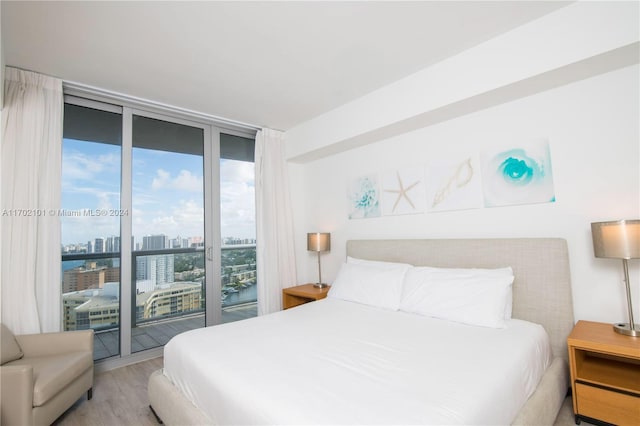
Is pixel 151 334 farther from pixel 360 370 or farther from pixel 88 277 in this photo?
pixel 360 370

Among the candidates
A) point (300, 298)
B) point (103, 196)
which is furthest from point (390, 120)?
point (103, 196)

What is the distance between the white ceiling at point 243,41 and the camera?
1.95 m

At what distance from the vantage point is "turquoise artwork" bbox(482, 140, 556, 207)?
2328mm

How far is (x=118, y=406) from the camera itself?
2260mm

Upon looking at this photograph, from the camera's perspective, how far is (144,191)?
3.25 meters

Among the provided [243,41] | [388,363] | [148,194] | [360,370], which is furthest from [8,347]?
[243,41]

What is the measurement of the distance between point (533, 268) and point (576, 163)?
825mm

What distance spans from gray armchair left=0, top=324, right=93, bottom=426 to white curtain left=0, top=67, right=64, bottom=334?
0.29 m

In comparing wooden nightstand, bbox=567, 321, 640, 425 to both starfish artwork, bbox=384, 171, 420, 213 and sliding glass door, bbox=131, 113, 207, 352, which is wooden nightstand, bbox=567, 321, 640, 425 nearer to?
starfish artwork, bbox=384, 171, 420, 213

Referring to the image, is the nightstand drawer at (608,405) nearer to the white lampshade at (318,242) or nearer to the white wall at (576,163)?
the white wall at (576,163)

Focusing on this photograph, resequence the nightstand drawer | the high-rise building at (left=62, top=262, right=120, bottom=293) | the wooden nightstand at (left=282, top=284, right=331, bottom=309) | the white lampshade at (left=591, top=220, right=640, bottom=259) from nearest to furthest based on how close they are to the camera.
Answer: the nightstand drawer, the white lampshade at (left=591, top=220, right=640, bottom=259), the high-rise building at (left=62, top=262, right=120, bottom=293), the wooden nightstand at (left=282, top=284, right=331, bottom=309)

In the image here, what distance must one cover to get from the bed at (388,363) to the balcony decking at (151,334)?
4.47ft

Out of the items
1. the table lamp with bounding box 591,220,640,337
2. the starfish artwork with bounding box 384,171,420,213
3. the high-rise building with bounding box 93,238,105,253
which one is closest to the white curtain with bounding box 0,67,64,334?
the high-rise building with bounding box 93,238,105,253

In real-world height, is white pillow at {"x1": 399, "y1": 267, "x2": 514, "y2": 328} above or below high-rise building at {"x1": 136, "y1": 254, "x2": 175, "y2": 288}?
below
